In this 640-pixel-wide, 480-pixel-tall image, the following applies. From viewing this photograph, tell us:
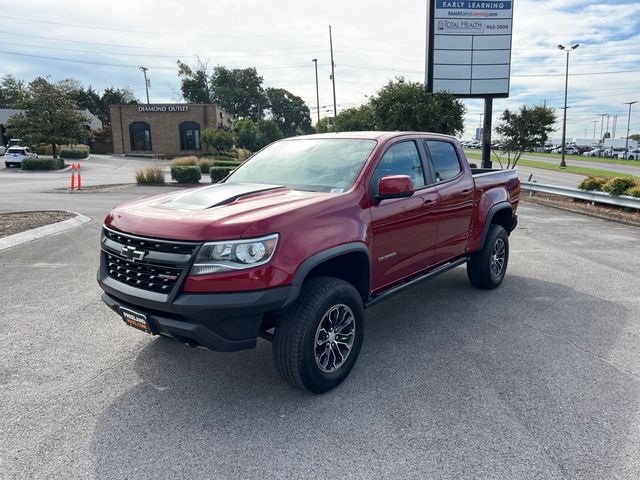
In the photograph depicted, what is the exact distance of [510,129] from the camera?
20.0 meters

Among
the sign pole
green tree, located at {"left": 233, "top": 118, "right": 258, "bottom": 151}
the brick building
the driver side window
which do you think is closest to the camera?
the driver side window

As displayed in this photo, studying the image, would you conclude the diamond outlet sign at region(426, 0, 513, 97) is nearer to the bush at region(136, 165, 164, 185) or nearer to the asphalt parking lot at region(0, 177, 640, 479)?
the bush at region(136, 165, 164, 185)

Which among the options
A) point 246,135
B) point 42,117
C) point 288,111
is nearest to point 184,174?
→ point 42,117

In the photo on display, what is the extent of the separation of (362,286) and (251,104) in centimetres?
10112

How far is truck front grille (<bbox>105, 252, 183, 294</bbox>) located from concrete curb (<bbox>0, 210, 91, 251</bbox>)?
5.99 m

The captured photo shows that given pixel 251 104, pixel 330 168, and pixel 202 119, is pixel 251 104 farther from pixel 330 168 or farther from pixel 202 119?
pixel 330 168

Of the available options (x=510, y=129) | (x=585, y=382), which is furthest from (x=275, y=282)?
(x=510, y=129)

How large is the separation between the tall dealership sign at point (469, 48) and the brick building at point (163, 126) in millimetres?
36413

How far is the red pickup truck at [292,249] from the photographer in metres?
3.00

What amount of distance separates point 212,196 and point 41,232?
Result: 7213mm

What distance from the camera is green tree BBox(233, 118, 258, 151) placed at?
52594 millimetres

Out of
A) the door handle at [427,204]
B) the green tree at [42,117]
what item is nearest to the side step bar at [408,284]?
the door handle at [427,204]

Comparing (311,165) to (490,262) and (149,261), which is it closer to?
(149,261)

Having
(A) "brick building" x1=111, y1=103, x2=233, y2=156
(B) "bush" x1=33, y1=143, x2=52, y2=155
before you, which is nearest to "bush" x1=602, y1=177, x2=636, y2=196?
(A) "brick building" x1=111, y1=103, x2=233, y2=156
